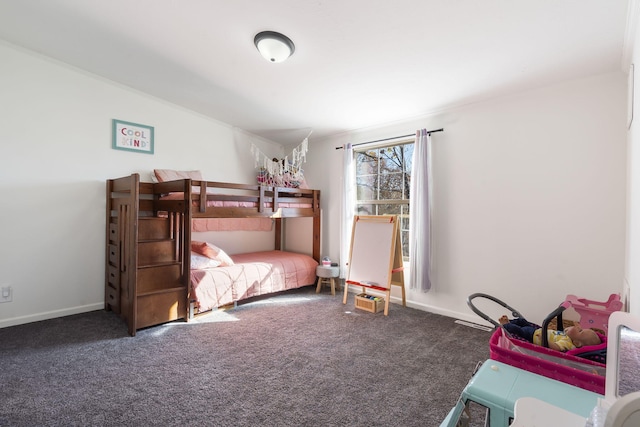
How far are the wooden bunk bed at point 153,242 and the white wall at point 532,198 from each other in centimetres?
230

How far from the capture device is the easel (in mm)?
3285

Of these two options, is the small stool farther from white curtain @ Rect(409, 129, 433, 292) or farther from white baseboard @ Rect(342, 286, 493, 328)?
white curtain @ Rect(409, 129, 433, 292)

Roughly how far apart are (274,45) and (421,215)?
7.09 ft

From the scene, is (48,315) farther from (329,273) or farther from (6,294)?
(329,273)

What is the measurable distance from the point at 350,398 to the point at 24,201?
3.37m

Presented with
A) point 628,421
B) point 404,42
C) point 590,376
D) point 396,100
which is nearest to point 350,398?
point 590,376

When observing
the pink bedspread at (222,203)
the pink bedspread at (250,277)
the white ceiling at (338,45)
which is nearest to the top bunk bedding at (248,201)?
the pink bedspread at (222,203)

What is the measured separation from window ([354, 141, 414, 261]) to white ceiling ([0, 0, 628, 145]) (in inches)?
24.3

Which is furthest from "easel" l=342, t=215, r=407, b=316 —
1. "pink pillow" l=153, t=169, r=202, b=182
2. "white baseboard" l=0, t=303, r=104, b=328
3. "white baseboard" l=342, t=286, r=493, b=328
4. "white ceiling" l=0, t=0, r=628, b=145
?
"white baseboard" l=0, t=303, r=104, b=328

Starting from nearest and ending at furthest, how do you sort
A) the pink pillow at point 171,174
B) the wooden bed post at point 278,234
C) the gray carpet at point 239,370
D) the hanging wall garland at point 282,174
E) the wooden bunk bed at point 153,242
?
1. the gray carpet at point 239,370
2. the wooden bunk bed at point 153,242
3. the pink pillow at point 171,174
4. the hanging wall garland at point 282,174
5. the wooden bed post at point 278,234

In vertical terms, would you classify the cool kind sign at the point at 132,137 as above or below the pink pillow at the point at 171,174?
above

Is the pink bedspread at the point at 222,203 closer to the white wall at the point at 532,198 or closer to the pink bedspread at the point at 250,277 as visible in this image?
the pink bedspread at the point at 250,277

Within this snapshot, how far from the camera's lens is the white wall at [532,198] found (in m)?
2.33

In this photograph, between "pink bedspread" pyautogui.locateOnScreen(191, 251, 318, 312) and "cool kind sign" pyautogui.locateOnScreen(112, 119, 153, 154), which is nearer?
"pink bedspread" pyautogui.locateOnScreen(191, 251, 318, 312)
